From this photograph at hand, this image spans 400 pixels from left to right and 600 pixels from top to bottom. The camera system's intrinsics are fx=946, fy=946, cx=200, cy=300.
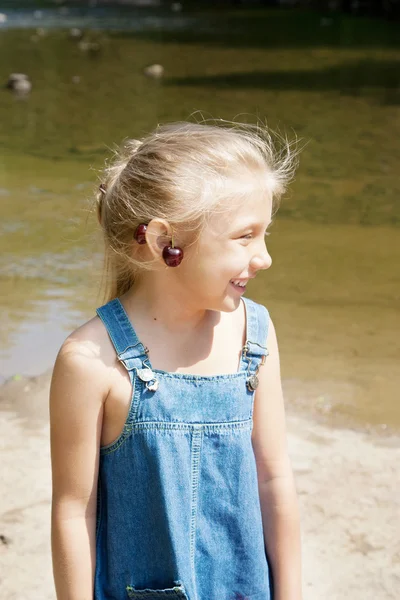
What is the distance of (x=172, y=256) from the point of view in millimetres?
1601

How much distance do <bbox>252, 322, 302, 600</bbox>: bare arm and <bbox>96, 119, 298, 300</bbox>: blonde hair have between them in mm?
316

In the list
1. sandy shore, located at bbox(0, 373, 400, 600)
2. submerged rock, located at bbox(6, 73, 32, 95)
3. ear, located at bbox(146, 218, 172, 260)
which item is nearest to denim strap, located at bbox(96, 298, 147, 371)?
ear, located at bbox(146, 218, 172, 260)

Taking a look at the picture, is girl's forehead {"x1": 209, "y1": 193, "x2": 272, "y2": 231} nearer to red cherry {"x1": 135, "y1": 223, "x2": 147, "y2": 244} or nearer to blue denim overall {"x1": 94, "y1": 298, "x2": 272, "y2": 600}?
red cherry {"x1": 135, "y1": 223, "x2": 147, "y2": 244}

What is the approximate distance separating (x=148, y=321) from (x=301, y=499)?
1359 millimetres

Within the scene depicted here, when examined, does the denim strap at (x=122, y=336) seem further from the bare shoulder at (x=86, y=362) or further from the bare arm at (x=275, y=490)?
the bare arm at (x=275, y=490)

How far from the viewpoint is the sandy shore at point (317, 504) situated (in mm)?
2500

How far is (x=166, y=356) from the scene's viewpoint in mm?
1650

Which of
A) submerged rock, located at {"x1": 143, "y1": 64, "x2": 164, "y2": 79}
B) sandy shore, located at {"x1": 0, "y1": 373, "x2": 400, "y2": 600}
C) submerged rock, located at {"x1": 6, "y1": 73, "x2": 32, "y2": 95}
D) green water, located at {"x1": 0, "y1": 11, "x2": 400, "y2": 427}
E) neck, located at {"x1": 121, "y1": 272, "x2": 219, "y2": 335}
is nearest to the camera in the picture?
neck, located at {"x1": 121, "y1": 272, "x2": 219, "y2": 335}

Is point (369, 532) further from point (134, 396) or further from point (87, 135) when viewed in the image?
point (87, 135)

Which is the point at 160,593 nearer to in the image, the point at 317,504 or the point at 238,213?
the point at 238,213

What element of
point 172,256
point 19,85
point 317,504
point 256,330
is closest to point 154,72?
point 19,85

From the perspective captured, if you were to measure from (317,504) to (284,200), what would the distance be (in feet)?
12.0

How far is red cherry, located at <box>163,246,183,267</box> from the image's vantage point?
160 centimetres

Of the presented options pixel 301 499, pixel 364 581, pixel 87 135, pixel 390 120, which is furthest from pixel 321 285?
pixel 390 120
